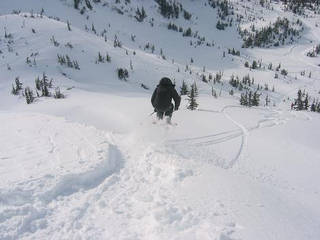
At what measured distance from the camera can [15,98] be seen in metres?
10.4

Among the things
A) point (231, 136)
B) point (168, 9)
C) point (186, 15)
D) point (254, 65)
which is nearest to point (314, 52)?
point (254, 65)

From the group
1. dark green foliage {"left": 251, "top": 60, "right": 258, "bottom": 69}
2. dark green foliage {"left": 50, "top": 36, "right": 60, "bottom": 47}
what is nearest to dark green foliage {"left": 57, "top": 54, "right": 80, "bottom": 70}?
dark green foliage {"left": 50, "top": 36, "right": 60, "bottom": 47}

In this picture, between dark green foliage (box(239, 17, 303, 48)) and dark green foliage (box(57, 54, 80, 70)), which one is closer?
dark green foliage (box(57, 54, 80, 70))

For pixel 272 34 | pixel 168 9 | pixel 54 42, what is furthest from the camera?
pixel 272 34

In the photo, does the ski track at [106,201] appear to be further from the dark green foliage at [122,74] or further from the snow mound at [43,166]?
the dark green foliage at [122,74]

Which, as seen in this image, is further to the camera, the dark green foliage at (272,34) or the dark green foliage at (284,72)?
the dark green foliage at (272,34)

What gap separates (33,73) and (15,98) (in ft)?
8.34

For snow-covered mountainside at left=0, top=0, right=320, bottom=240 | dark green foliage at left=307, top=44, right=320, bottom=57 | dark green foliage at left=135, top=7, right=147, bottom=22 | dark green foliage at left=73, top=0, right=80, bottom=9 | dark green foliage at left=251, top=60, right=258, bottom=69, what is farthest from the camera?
dark green foliage at left=135, top=7, right=147, bottom=22

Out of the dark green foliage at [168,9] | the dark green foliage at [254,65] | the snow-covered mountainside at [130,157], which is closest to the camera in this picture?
the snow-covered mountainside at [130,157]

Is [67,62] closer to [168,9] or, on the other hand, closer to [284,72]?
[284,72]

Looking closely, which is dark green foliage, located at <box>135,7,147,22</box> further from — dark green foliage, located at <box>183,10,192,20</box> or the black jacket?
the black jacket

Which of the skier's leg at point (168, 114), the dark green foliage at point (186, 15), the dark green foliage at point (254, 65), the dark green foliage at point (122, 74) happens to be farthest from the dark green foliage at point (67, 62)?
the dark green foliage at point (186, 15)

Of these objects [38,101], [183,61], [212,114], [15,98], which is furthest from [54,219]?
[183,61]

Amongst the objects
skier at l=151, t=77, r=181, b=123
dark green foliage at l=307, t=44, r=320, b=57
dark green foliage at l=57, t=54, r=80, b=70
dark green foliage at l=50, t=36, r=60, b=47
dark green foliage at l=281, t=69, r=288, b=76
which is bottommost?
skier at l=151, t=77, r=181, b=123
